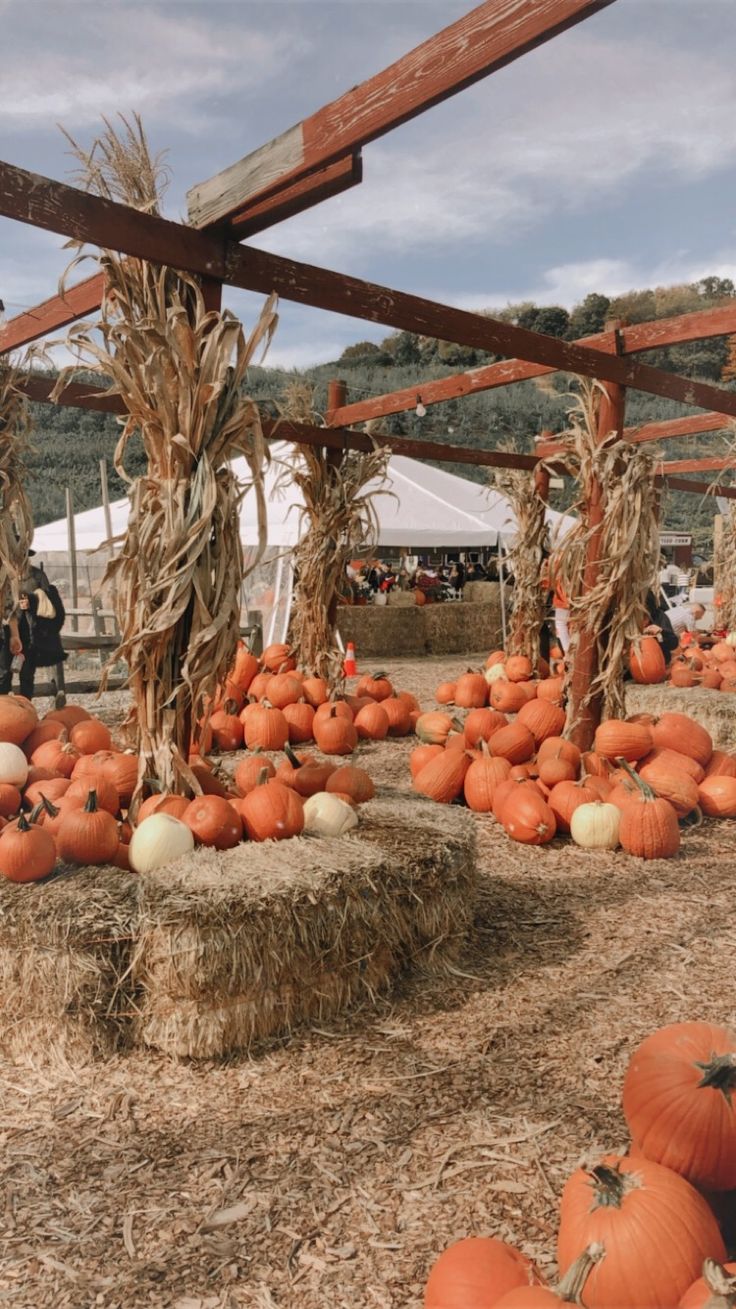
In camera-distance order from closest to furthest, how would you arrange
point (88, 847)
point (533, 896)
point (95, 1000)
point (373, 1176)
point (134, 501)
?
point (373, 1176) → point (95, 1000) → point (88, 847) → point (134, 501) → point (533, 896)

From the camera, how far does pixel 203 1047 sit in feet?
8.14

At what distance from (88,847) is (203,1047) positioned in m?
0.70

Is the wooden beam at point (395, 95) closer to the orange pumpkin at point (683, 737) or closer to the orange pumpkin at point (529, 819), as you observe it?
the orange pumpkin at point (529, 819)

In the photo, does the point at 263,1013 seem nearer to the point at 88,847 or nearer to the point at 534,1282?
the point at 88,847

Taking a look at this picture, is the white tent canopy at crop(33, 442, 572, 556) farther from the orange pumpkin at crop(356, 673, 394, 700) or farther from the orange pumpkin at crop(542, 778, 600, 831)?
the orange pumpkin at crop(542, 778, 600, 831)

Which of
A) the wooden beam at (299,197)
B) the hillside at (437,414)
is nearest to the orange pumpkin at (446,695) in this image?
the wooden beam at (299,197)

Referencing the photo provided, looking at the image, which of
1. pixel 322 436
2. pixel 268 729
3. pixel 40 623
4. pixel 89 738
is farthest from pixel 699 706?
pixel 40 623

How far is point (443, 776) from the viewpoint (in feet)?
16.1

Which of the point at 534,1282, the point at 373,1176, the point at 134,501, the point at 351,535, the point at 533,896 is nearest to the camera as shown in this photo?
the point at 534,1282

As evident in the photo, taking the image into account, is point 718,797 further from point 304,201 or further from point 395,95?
point 395,95

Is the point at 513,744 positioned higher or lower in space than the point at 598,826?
higher

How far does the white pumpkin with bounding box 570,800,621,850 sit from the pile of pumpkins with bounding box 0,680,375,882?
1318mm

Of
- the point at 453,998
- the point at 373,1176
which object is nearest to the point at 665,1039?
the point at 373,1176

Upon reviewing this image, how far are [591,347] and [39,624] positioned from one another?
4780 millimetres
